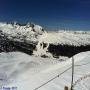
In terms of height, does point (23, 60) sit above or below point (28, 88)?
above

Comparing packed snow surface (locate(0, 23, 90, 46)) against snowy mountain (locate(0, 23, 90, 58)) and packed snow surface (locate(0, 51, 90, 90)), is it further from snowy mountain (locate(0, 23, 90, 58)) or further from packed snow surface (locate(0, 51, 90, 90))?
packed snow surface (locate(0, 51, 90, 90))

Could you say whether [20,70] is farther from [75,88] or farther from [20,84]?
[75,88]

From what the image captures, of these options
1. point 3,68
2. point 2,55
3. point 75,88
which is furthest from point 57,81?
point 2,55

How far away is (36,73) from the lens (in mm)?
4602

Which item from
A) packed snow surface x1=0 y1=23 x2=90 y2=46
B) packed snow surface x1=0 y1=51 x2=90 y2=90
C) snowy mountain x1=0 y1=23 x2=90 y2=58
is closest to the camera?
packed snow surface x1=0 y1=51 x2=90 y2=90

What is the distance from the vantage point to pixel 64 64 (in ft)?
18.0

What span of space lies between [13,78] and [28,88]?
325mm

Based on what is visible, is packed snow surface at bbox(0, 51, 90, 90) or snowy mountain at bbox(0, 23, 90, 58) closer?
packed snow surface at bbox(0, 51, 90, 90)

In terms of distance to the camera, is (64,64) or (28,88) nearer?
(28,88)

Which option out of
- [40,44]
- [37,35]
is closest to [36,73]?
[40,44]

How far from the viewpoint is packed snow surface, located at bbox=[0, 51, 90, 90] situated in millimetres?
4195

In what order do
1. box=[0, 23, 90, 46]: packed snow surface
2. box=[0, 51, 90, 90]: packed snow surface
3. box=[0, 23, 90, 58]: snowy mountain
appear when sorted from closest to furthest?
box=[0, 51, 90, 90]: packed snow surface < box=[0, 23, 90, 58]: snowy mountain < box=[0, 23, 90, 46]: packed snow surface

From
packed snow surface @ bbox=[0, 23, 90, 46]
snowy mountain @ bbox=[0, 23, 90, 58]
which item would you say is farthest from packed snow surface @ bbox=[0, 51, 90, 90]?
packed snow surface @ bbox=[0, 23, 90, 46]

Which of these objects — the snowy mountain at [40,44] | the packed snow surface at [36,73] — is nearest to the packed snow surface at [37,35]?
the snowy mountain at [40,44]
